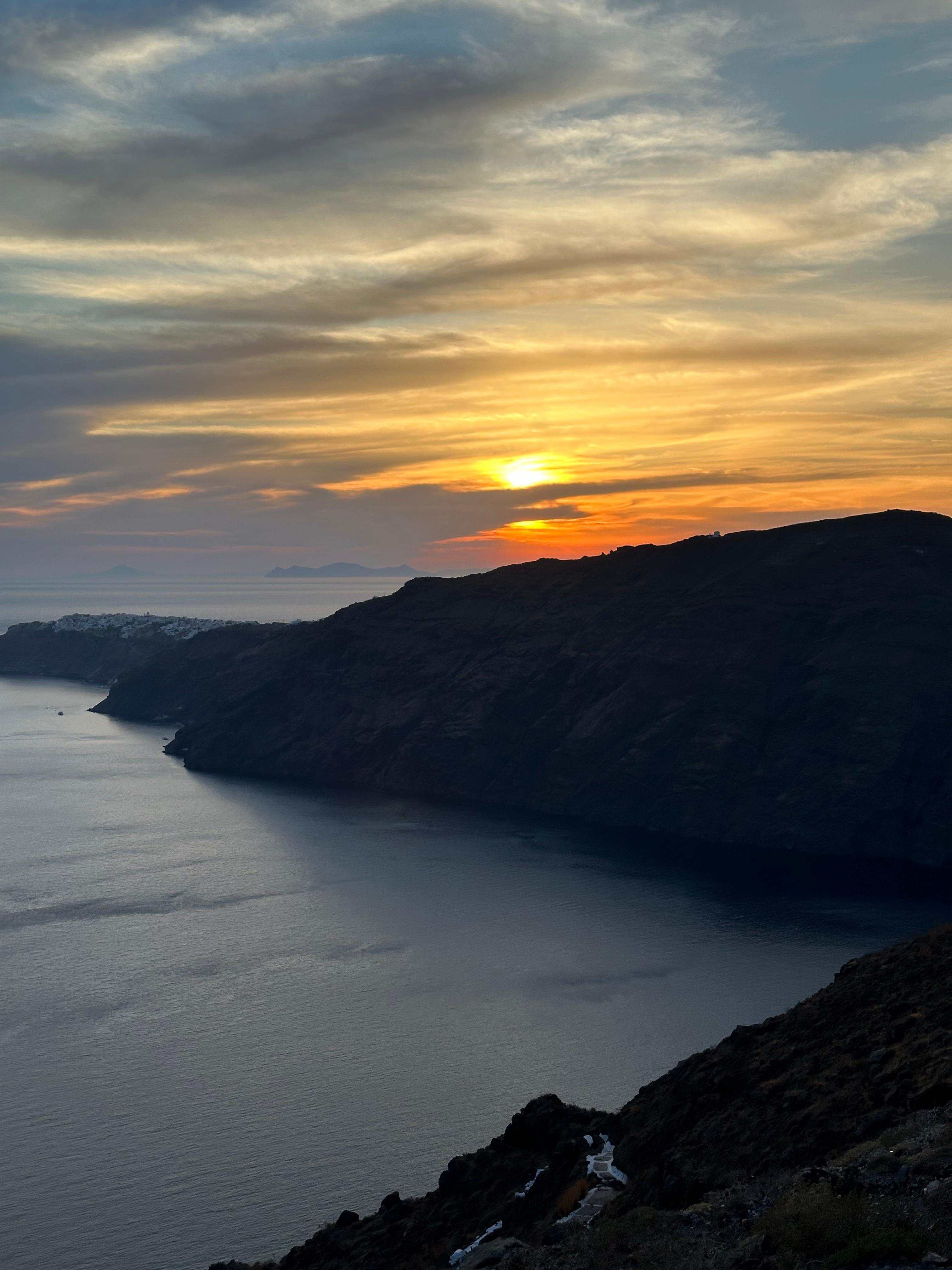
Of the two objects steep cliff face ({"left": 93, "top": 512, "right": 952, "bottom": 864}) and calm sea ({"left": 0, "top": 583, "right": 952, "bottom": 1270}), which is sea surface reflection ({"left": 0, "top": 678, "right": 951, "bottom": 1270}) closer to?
calm sea ({"left": 0, "top": 583, "right": 952, "bottom": 1270})

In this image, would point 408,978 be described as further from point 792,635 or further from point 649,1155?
point 792,635

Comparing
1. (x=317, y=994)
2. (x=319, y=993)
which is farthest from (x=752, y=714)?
(x=317, y=994)

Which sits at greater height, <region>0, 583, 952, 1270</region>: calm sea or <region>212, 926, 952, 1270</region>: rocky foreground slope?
<region>212, 926, 952, 1270</region>: rocky foreground slope

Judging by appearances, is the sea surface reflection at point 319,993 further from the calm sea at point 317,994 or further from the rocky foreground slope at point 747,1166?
the rocky foreground slope at point 747,1166

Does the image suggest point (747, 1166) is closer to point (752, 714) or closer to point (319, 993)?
point (319, 993)

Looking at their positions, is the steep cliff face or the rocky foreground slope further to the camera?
the steep cliff face

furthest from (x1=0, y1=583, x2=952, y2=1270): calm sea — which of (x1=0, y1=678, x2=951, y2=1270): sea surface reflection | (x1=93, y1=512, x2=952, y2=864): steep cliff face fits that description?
(x1=93, y1=512, x2=952, y2=864): steep cliff face
